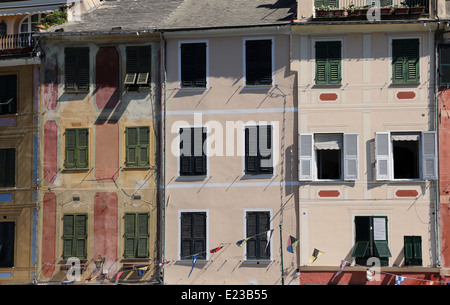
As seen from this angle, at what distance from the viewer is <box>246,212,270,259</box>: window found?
1315 inches

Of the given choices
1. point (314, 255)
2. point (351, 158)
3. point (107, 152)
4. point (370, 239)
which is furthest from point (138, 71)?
point (370, 239)

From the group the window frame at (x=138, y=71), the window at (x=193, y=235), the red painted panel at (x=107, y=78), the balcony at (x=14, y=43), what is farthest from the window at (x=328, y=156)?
the balcony at (x=14, y=43)

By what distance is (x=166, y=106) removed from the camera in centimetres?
3466

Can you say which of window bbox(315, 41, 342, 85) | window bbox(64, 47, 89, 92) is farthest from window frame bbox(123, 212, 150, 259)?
window bbox(315, 41, 342, 85)

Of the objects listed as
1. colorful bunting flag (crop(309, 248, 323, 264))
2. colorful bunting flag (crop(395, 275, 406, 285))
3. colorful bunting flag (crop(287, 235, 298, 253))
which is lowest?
colorful bunting flag (crop(395, 275, 406, 285))

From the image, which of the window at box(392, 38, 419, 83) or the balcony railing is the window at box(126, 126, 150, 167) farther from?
the window at box(392, 38, 419, 83)

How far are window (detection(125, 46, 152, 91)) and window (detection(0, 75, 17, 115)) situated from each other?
4.48 metres

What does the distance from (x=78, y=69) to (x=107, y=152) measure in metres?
3.37

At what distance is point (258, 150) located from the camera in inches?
1332

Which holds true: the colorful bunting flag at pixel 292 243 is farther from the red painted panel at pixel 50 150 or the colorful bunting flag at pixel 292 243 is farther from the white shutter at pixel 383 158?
the red painted panel at pixel 50 150

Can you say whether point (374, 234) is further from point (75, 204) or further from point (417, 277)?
point (75, 204)

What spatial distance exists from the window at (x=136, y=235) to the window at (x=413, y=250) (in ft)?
30.0

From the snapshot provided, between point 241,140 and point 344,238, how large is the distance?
16.6ft

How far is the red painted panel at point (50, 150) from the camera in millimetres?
35125
